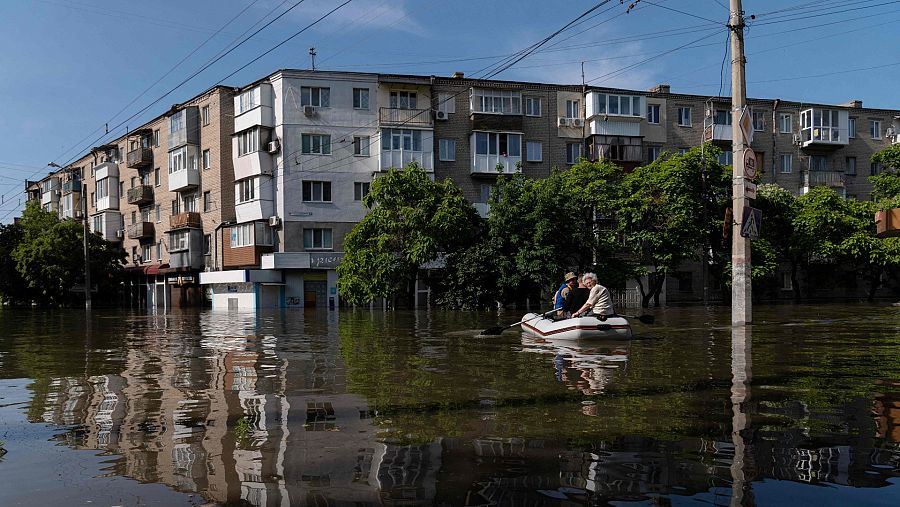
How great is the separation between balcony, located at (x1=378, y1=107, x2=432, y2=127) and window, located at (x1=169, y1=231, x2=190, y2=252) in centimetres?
1896

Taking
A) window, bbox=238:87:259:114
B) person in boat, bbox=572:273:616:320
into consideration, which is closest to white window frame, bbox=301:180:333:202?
window, bbox=238:87:259:114

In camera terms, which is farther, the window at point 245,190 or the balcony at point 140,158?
the balcony at point 140,158

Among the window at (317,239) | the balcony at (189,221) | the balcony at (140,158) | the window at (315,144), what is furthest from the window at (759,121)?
the balcony at (140,158)

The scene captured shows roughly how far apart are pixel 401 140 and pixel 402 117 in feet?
5.30

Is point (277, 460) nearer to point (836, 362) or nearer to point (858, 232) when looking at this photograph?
point (836, 362)

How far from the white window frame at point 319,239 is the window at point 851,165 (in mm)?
42469

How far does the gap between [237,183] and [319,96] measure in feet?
29.1

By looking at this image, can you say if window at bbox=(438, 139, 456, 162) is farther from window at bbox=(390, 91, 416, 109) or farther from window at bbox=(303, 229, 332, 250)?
window at bbox=(303, 229, 332, 250)

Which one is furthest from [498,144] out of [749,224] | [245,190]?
[749,224]

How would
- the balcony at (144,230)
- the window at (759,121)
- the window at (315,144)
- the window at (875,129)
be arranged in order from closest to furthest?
the window at (315,144)
the window at (759,121)
the window at (875,129)
the balcony at (144,230)

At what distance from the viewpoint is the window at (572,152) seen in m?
54.5

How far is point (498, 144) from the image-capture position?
52281mm

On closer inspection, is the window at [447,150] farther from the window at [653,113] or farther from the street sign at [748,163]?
the street sign at [748,163]

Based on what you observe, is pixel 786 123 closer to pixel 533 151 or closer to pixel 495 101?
pixel 533 151
